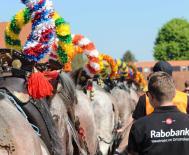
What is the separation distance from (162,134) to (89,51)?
4.81m

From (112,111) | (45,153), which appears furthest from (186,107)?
(112,111)

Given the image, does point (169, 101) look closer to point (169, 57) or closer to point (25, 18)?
point (25, 18)

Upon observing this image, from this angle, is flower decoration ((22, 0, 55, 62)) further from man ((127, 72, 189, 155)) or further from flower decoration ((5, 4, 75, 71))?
man ((127, 72, 189, 155))

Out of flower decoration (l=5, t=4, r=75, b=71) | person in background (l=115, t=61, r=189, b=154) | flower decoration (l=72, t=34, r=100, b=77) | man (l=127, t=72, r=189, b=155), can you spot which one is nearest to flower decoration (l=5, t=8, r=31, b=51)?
flower decoration (l=5, t=4, r=75, b=71)

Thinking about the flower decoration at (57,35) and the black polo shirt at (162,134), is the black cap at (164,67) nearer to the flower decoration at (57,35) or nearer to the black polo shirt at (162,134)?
the flower decoration at (57,35)

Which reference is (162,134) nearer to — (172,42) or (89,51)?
(89,51)

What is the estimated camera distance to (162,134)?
425 cm

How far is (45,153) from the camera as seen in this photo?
155 inches

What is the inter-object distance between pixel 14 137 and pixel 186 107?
3.11m

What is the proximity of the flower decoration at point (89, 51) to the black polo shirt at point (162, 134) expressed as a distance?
4.08 meters

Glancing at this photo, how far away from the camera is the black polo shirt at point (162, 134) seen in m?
4.24

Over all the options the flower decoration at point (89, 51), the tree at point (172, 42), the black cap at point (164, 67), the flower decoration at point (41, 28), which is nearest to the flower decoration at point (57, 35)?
the flower decoration at point (41, 28)

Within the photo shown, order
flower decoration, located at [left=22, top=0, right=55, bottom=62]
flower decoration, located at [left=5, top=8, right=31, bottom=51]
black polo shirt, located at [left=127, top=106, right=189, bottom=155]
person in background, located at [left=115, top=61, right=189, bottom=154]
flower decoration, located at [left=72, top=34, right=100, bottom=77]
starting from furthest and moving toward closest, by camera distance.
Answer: flower decoration, located at [left=72, top=34, right=100, bottom=77] < person in background, located at [left=115, top=61, right=189, bottom=154] < flower decoration, located at [left=5, top=8, right=31, bottom=51] < flower decoration, located at [left=22, top=0, right=55, bottom=62] < black polo shirt, located at [left=127, top=106, right=189, bottom=155]

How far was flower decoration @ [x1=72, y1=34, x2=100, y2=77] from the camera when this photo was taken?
27.7 ft
